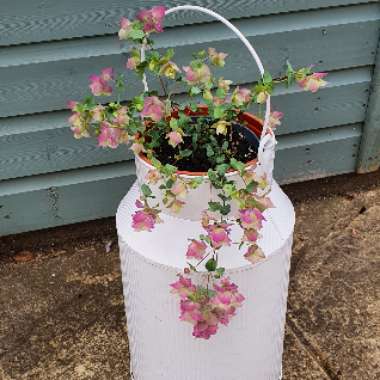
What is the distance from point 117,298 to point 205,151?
1131mm

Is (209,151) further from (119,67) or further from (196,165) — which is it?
(119,67)

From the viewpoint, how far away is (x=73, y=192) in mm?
2980

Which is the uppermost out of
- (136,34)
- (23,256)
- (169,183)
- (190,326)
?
(136,34)

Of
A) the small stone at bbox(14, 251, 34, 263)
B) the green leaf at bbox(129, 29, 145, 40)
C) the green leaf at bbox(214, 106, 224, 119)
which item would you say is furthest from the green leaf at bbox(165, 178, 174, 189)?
the small stone at bbox(14, 251, 34, 263)

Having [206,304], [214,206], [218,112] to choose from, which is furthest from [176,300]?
[218,112]

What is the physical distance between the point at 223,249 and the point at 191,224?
126 millimetres

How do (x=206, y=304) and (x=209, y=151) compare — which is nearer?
(x=206, y=304)

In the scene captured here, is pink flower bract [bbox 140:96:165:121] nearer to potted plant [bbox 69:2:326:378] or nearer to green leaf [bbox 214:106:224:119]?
potted plant [bbox 69:2:326:378]

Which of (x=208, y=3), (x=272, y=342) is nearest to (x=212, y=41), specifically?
(x=208, y=3)

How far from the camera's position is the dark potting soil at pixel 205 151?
1.87 metres

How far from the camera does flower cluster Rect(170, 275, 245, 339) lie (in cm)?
162

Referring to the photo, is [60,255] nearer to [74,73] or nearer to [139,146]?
[74,73]

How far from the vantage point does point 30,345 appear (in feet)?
8.30

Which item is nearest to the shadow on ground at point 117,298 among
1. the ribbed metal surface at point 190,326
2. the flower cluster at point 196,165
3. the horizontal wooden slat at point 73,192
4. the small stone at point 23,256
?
the small stone at point 23,256
